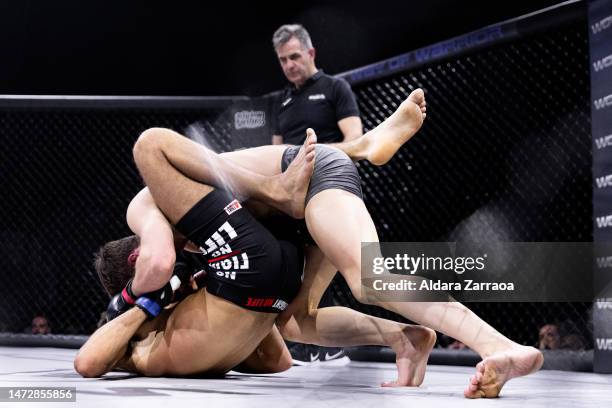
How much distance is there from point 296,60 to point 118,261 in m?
1.22

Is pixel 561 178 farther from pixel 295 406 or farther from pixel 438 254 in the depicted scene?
pixel 295 406

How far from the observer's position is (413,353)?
1556mm

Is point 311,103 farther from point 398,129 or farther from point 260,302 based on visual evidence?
point 260,302

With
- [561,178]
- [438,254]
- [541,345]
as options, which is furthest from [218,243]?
[561,178]

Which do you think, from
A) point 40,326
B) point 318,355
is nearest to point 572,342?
point 318,355

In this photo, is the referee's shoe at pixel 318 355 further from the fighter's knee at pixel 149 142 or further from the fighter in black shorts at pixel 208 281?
the fighter's knee at pixel 149 142

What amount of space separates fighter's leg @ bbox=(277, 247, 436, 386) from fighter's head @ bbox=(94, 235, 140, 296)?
0.41 metres

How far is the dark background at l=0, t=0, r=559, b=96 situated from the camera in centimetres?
432

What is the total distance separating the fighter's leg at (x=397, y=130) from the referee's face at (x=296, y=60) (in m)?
0.95

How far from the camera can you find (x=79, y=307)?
368cm

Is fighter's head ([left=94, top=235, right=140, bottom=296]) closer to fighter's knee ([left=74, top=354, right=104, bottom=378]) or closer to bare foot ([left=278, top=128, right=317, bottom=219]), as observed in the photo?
fighter's knee ([left=74, top=354, right=104, bottom=378])

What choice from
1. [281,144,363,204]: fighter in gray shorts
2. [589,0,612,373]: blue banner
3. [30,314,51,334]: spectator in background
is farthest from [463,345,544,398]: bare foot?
[30,314,51,334]: spectator in background

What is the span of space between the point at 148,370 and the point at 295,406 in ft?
2.23

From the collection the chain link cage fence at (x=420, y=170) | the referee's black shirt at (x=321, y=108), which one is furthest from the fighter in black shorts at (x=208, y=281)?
the chain link cage fence at (x=420, y=170)
